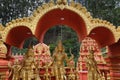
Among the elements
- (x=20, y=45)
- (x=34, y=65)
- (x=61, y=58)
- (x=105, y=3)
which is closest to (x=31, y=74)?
(x=34, y=65)

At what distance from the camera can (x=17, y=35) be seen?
1009 cm

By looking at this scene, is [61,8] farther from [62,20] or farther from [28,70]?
[28,70]

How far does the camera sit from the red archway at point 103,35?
8833mm

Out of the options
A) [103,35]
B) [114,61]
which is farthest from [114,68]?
[103,35]

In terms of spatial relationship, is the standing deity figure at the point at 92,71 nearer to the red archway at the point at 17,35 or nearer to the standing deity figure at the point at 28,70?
the standing deity figure at the point at 28,70

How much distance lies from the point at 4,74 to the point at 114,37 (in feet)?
12.1

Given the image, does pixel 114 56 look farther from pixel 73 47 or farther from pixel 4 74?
pixel 73 47

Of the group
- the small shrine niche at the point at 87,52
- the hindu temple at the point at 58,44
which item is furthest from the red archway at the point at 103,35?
the small shrine niche at the point at 87,52

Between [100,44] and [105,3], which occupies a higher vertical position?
[105,3]

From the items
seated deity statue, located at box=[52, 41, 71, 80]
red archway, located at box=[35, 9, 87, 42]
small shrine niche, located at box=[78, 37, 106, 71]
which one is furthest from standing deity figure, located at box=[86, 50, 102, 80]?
small shrine niche, located at box=[78, 37, 106, 71]

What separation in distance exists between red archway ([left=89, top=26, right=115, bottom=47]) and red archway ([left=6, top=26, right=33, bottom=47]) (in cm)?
229

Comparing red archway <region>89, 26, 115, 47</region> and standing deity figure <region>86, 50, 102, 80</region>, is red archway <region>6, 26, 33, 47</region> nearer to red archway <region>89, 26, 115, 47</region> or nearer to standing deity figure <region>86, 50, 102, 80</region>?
red archway <region>89, 26, 115, 47</region>

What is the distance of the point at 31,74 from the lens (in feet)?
24.6

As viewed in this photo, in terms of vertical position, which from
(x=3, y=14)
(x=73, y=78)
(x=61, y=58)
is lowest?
(x=73, y=78)
